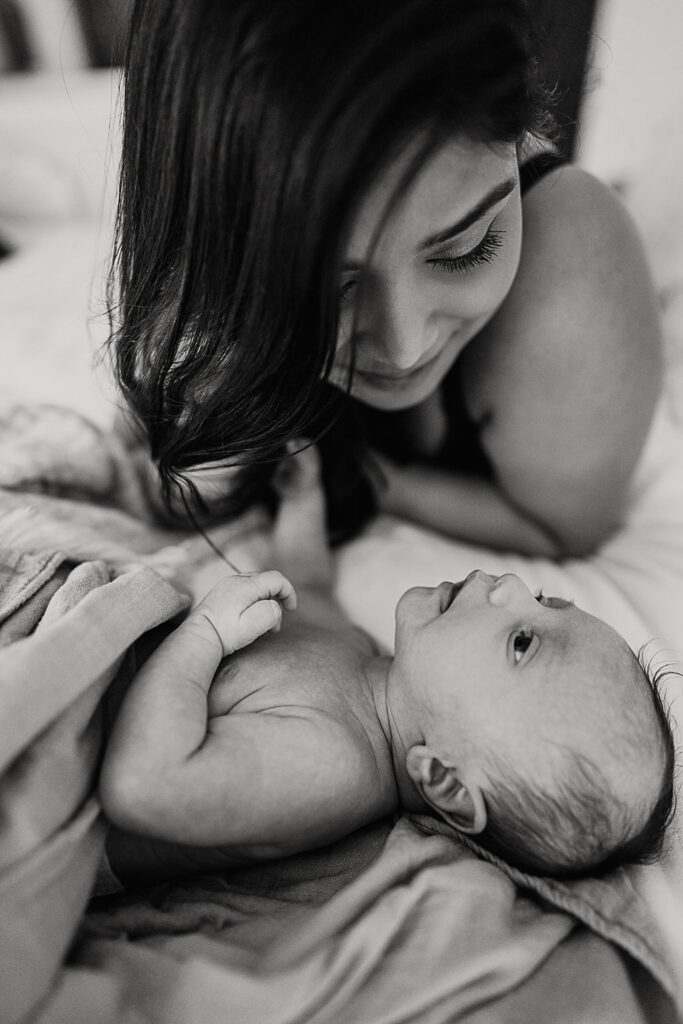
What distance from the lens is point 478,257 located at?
0.79 meters

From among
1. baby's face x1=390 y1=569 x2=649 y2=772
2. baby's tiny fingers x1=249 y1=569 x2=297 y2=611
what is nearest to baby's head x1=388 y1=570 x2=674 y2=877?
baby's face x1=390 y1=569 x2=649 y2=772

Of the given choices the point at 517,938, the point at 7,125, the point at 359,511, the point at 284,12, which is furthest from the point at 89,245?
the point at 517,938

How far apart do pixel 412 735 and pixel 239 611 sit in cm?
22

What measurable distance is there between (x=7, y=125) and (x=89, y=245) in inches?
19.0

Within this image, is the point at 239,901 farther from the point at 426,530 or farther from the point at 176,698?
the point at 426,530

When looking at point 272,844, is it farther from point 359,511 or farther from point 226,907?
point 359,511

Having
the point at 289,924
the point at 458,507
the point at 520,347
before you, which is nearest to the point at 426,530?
the point at 458,507

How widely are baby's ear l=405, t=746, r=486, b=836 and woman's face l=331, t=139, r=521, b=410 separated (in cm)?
41

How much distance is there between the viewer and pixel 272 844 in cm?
73

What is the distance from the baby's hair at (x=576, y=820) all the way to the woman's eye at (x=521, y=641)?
107 millimetres

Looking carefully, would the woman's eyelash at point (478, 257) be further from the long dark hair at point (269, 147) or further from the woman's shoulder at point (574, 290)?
the woman's shoulder at point (574, 290)

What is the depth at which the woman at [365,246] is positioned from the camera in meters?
0.59


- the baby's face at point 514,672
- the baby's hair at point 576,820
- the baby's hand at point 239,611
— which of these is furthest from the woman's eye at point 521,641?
the baby's hand at point 239,611

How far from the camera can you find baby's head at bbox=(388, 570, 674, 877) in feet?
2.31
